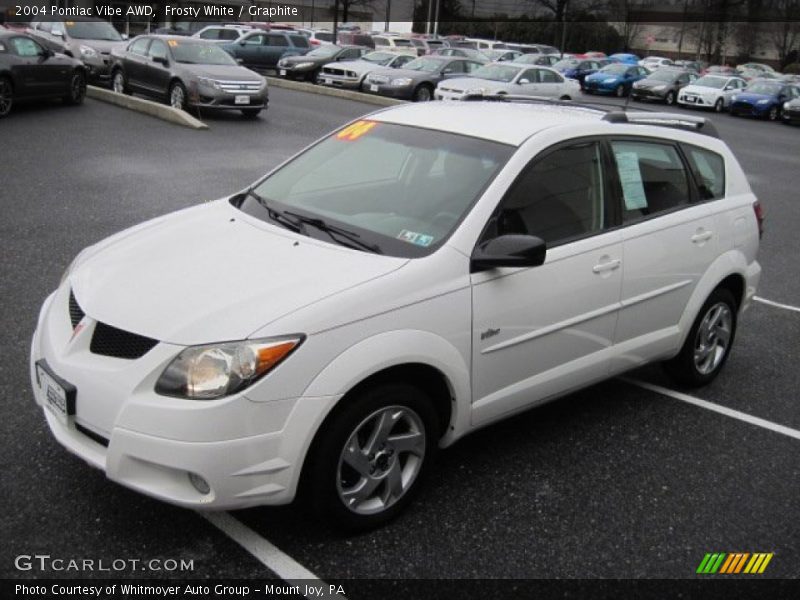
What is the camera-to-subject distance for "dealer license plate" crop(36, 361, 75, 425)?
10.8 ft

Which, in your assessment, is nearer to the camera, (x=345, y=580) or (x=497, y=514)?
(x=345, y=580)

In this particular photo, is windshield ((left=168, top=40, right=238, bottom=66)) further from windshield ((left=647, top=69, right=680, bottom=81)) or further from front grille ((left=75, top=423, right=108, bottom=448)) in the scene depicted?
windshield ((left=647, top=69, right=680, bottom=81))

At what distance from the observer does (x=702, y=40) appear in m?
73.2

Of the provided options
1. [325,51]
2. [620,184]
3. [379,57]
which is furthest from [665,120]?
[325,51]

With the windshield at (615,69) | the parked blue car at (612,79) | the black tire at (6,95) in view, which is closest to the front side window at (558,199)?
the black tire at (6,95)

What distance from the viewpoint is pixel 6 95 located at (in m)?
15.5

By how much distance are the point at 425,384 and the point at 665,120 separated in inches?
107

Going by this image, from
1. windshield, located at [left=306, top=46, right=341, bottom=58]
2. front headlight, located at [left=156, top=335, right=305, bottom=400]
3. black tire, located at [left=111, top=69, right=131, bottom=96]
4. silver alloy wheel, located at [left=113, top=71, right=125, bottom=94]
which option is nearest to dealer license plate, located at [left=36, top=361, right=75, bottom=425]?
front headlight, located at [left=156, top=335, right=305, bottom=400]

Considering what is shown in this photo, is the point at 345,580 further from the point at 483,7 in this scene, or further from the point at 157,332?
the point at 483,7

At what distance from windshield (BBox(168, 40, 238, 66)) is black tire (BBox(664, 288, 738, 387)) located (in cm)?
1505

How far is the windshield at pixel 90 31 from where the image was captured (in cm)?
2327

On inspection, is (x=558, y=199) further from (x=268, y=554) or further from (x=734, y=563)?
(x=268, y=554)

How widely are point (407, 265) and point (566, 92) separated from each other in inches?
912

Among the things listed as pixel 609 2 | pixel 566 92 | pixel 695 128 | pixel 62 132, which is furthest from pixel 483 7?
pixel 695 128
